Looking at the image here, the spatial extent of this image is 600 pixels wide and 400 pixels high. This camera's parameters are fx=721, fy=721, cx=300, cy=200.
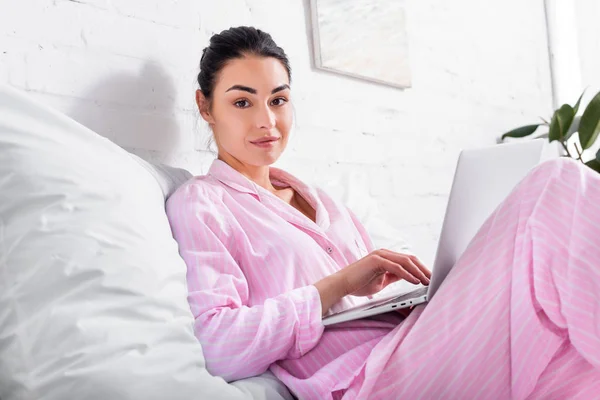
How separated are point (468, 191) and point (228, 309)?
41 cm

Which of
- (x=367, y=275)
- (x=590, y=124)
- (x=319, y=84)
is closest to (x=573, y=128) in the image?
(x=590, y=124)

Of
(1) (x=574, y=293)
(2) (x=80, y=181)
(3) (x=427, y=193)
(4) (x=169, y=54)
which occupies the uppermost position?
(4) (x=169, y=54)

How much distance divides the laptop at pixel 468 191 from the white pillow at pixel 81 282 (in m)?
0.23

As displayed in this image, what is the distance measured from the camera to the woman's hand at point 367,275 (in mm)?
1198

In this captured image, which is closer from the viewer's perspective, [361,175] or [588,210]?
[588,210]

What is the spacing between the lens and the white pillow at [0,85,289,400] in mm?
852

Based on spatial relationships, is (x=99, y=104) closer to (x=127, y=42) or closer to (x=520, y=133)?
(x=127, y=42)

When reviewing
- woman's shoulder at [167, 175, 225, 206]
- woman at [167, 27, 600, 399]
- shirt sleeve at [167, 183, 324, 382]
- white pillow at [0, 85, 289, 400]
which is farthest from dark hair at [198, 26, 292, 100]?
white pillow at [0, 85, 289, 400]

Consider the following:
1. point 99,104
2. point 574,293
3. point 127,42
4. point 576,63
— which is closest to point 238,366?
point 574,293

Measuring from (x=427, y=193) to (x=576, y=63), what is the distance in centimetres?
141

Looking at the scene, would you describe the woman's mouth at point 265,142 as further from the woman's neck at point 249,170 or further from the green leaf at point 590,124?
the green leaf at point 590,124

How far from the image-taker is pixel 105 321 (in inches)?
35.6

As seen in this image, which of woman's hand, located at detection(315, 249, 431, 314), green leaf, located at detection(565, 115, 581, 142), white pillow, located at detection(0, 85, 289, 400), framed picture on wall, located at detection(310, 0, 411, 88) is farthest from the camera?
green leaf, located at detection(565, 115, 581, 142)

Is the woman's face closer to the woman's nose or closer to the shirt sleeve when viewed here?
the woman's nose
